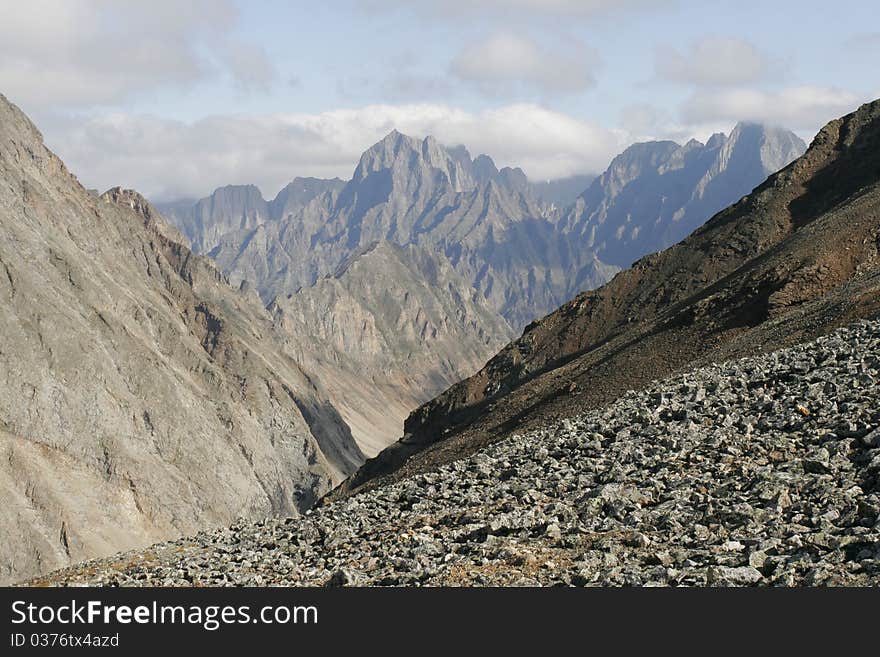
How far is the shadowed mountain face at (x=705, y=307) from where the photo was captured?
3809 centimetres

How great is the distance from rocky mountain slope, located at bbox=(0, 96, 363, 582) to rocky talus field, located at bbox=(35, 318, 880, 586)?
68.5 meters

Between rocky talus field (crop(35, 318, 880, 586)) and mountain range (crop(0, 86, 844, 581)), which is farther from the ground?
mountain range (crop(0, 86, 844, 581))

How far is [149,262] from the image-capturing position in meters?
155

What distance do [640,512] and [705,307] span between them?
30.5 meters

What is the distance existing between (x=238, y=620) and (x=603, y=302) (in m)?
56.5

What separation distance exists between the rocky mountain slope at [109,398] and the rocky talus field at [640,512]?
225 feet

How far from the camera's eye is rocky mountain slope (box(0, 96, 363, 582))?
87.8 m

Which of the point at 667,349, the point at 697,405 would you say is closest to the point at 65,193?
the point at 667,349

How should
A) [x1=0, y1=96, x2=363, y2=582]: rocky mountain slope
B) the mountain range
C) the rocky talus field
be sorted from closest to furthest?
the rocky talus field
the mountain range
[x1=0, y1=96, x2=363, y2=582]: rocky mountain slope

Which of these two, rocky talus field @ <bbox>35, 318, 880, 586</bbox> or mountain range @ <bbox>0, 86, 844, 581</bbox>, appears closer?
rocky talus field @ <bbox>35, 318, 880, 586</bbox>

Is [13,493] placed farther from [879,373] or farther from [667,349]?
[879,373]

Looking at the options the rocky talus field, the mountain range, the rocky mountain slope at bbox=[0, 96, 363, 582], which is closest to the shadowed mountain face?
the mountain range

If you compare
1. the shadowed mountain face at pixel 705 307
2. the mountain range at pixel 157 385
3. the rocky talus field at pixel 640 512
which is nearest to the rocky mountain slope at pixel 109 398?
the mountain range at pixel 157 385

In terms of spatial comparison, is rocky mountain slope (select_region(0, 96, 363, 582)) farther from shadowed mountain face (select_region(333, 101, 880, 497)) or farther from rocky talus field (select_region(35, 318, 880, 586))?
rocky talus field (select_region(35, 318, 880, 586))
